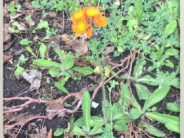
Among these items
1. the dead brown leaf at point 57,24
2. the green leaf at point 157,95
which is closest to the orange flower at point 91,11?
the dead brown leaf at point 57,24

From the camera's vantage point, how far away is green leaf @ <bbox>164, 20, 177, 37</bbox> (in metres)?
1.52

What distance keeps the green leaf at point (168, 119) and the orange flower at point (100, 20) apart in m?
0.35

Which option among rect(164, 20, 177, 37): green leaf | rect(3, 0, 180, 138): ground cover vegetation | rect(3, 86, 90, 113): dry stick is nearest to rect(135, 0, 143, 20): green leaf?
rect(3, 0, 180, 138): ground cover vegetation

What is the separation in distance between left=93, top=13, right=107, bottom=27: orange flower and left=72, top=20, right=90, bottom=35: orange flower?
3 cm

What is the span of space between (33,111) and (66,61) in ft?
0.68

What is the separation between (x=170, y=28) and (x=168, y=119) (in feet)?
1.03

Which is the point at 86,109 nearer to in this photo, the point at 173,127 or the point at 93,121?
the point at 93,121

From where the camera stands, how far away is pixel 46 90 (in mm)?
1536

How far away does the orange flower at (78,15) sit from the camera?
1.45 meters

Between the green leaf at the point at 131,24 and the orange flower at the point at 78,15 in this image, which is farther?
the green leaf at the point at 131,24

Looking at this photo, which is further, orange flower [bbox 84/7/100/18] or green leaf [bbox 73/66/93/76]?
green leaf [bbox 73/66/93/76]

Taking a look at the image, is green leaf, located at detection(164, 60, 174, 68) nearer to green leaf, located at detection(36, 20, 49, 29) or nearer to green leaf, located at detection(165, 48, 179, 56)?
green leaf, located at detection(165, 48, 179, 56)

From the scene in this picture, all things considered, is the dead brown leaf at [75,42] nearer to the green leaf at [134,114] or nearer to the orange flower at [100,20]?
the orange flower at [100,20]

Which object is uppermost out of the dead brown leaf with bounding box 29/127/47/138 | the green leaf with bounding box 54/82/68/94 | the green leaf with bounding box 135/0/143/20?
the green leaf with bounding box 135/0/143/20
